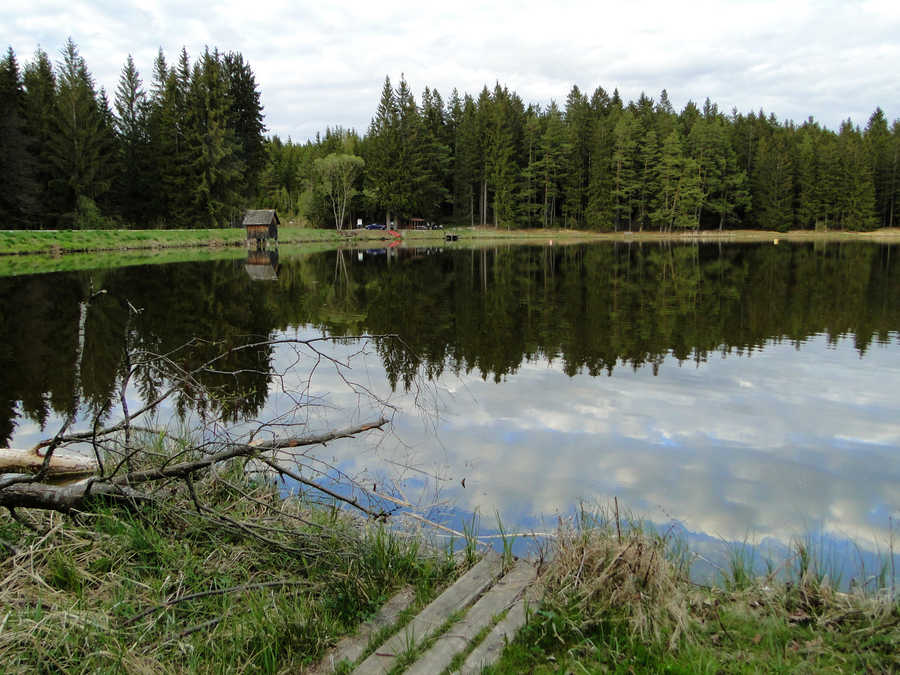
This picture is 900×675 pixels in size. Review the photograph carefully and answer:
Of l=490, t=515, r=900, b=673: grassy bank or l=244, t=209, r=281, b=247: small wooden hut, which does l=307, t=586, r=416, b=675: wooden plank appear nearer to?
l=490, t=515, r=900, b=673: grassy bank

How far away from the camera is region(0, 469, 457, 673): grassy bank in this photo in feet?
10.4

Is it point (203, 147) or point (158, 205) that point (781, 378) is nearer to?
point (203, 147)

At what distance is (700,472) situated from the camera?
6.70 m

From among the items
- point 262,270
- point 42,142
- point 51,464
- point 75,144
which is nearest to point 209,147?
point 75,144

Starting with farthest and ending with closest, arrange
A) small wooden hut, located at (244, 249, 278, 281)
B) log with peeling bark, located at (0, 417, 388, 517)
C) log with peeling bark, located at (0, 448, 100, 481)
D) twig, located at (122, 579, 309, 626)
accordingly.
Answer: small wooden hut, located at (244, 249, 278, 281), log with peeling bark, located at (0, 448, 100, 481), log with peeling bark, located at (0, 417, 388, 517), twig, located at (122, 579, 309, 626)

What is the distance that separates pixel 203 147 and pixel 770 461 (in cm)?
5926

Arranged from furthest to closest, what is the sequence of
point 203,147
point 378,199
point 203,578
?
point 378,199 < point 203,147 < point 203,578

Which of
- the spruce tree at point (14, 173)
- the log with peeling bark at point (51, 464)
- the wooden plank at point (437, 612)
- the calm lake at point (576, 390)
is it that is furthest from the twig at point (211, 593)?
the spruce tree at point (14, 173)

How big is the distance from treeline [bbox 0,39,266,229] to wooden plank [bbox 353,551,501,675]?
5277cm

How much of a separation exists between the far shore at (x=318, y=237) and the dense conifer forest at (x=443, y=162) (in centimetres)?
232

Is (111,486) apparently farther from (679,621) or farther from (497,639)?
(679,621)

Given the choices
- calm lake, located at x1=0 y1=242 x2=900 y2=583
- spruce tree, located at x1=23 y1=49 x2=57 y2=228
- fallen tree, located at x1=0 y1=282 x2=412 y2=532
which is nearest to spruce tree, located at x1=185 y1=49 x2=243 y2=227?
spruce tree, located at x1=23 y1=49 x2=57 y2=228

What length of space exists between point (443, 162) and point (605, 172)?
2196 centimetres

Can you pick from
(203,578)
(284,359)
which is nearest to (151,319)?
(284,359)
